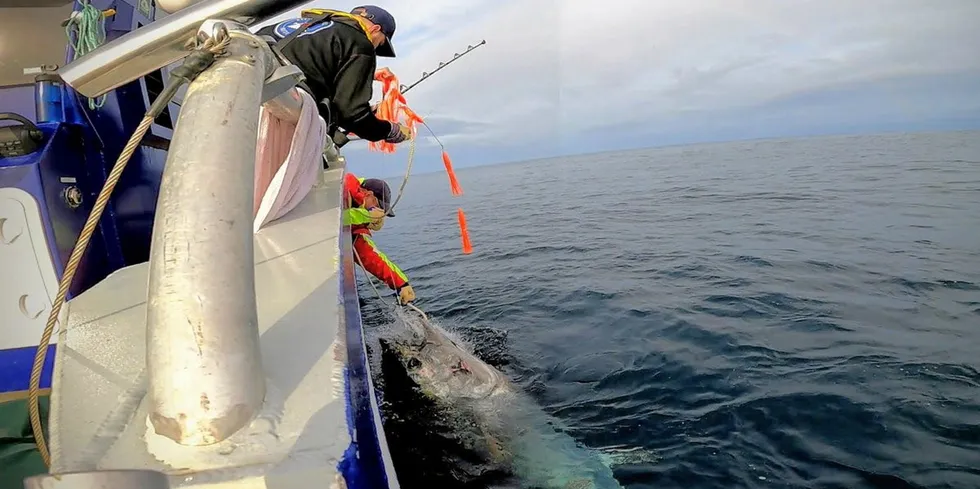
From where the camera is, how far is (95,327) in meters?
1.58

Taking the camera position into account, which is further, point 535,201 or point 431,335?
point 535,201

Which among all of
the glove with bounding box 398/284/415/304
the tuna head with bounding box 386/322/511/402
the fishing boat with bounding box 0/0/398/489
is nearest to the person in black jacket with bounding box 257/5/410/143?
the glove with bounding box 398/284/415/304

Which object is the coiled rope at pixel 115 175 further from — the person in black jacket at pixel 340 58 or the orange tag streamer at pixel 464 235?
the orange tag streamer at pixel 464 235

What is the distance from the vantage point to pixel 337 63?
405 cm

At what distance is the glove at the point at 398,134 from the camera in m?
4.92

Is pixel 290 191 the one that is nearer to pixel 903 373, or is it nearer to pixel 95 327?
pixel 95 327

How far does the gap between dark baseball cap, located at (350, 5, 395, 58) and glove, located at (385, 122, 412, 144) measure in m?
0.68

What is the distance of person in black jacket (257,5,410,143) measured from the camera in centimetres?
398

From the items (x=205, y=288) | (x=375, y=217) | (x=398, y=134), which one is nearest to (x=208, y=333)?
(x=205, y=288)

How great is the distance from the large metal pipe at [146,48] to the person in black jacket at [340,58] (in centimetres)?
253

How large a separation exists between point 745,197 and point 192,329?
16.1 metres

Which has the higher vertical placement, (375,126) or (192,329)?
(375,126)

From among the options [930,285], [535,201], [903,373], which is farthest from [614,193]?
[903,373]

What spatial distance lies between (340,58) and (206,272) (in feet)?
11.2
